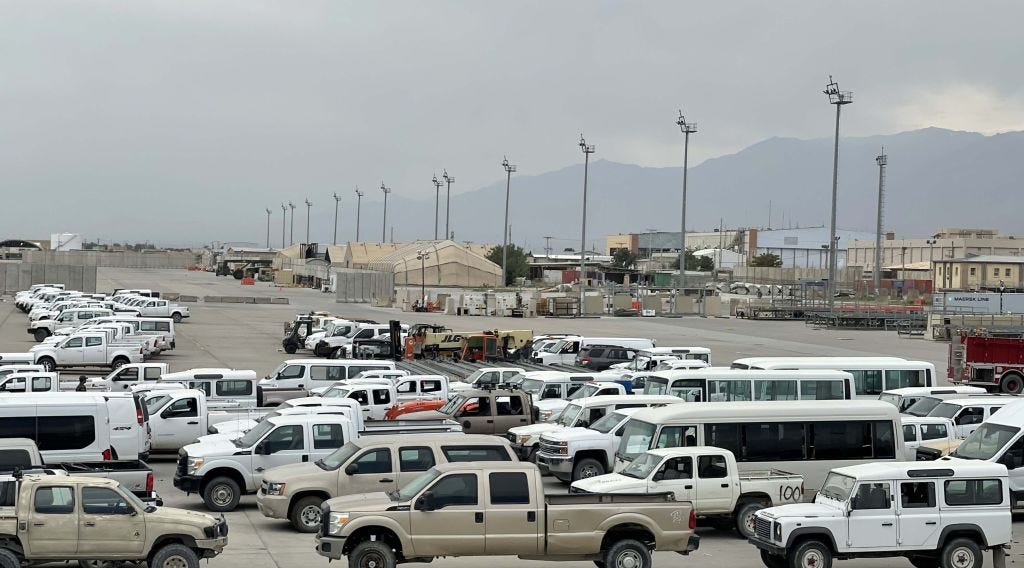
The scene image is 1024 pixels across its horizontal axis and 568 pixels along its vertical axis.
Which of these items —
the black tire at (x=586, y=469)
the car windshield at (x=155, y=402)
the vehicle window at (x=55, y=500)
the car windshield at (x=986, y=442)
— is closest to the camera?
the vehicle window at (x=55, y=500)

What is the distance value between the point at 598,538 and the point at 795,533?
2.52 m

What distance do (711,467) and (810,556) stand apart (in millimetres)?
2920

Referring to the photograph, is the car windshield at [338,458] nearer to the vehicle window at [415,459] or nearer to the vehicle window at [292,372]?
the vehicle window at [415,459]

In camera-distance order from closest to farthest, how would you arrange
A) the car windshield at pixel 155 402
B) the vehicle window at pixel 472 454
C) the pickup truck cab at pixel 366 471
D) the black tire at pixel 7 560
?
the black tire at pixel 7 560, the pickup truck cab at pixel 366 471, the vehicle window at pixel 472 454, the car windshield at pixel 155 402

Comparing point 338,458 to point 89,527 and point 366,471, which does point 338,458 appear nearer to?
point 366,471

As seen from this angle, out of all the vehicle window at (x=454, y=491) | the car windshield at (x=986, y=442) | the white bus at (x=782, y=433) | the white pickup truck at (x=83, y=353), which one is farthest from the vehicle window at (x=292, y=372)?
the vehicle window at (x=454, y=491)

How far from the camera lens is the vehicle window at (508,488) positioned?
14078 mm

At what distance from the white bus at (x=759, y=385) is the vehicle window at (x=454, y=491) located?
509 inches

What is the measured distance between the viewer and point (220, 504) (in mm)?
18875

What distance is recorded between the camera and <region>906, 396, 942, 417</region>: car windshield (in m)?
26.2

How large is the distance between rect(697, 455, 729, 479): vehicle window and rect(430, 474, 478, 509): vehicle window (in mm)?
4551

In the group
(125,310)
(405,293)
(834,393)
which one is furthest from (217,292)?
(834,393)

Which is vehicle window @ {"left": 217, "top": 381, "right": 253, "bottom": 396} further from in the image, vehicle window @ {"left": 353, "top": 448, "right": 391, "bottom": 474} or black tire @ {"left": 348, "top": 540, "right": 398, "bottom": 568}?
black tire @ {"left": 348, "top": 540, "right": 398, "bottom": 568}

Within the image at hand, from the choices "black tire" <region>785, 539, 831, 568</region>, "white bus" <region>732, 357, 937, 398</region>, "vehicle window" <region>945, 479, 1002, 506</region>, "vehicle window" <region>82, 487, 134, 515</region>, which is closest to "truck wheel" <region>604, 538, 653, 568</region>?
"black tire" <region>785, 539, 831, 568</region>
